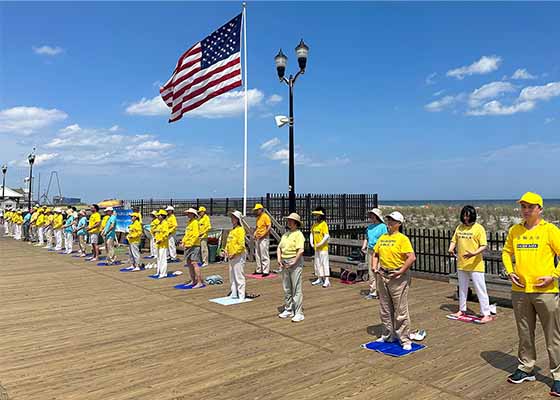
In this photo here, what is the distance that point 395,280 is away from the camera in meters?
5.69

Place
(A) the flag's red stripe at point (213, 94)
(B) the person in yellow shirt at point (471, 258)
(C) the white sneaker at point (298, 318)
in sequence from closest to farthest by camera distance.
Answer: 1. (B) the person in yellow shirt at point (471, 258)
2. (C) the white sneaker at point (298, 318)
3. (A) the flag's red stripe at point (213, 94)

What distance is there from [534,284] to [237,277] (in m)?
5.91

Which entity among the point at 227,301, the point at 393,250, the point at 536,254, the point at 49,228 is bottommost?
the point at 227,301

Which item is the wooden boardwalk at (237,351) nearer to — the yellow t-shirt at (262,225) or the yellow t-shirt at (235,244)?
the yellow t-shirt at (235,244)

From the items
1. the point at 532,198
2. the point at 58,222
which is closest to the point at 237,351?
the point at 532,198

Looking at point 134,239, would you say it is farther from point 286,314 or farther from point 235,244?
point 286,314

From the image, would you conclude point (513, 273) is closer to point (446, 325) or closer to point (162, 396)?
point (446, 325)

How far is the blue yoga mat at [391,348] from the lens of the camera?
18.0 ft

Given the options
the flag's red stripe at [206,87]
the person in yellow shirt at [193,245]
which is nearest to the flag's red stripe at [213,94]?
the flag's red stripe at [206,87]

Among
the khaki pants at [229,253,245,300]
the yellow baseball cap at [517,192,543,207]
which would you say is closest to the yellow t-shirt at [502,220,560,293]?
the yellow baseball cap at [517,192,543,207]

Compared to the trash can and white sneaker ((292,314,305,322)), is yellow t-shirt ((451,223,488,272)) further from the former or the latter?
the trash can

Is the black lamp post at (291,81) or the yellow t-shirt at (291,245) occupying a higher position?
the black lamp post at (291,81)

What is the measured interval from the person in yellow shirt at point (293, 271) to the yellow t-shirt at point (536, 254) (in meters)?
3.49

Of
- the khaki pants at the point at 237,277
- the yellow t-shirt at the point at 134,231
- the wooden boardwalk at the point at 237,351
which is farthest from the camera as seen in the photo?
the yellow t-shirt at the point at 134,231
